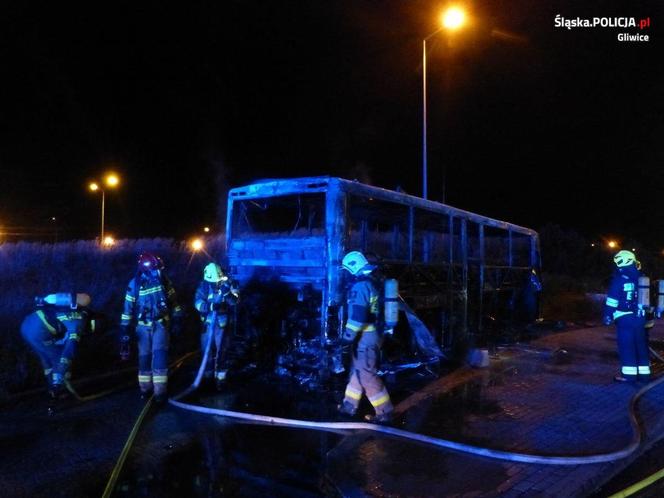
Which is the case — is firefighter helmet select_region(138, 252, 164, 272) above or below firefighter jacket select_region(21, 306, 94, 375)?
above

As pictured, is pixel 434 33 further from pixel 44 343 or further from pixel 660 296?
pixel 44 343

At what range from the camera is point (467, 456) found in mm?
4594

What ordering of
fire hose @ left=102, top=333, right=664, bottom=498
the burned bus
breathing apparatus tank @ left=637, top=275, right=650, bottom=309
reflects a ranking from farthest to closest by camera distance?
breathing apparatus tank @ left=637, top=275, right=650, bottom=309, the burned bus, fire hose @ left=102, top=333, right=664, bottom=498

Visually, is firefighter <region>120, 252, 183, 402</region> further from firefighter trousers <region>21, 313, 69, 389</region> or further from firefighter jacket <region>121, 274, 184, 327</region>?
firefighter trousers <region>21, 313, 69, 389</region>

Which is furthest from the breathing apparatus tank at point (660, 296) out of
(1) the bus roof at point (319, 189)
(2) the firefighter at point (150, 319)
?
(2) the firefighter at point (150, 319)

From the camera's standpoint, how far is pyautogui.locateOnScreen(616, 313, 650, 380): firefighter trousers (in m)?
7.29

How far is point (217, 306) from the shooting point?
690cm

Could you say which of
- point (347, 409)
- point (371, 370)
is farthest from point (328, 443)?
point (371, 370)

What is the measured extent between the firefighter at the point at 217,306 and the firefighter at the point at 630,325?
5.24m

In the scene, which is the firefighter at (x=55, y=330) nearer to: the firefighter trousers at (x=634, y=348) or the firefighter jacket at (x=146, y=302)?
the firefighter jacket at (x=146, y=302)

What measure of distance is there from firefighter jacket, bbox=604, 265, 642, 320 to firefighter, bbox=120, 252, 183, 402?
19.3ft

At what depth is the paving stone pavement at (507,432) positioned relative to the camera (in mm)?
4062

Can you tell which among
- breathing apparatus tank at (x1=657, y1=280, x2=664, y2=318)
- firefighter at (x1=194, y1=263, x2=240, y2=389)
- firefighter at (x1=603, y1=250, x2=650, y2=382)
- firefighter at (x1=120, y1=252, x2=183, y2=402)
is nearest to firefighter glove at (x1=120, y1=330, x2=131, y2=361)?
firefighter at (x1=120, y1=252, x2=183, y2=402)

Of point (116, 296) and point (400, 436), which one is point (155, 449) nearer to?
point (400, 436)
